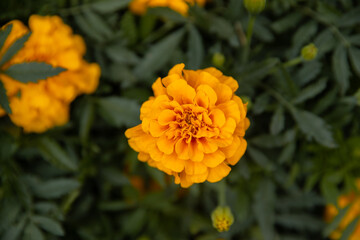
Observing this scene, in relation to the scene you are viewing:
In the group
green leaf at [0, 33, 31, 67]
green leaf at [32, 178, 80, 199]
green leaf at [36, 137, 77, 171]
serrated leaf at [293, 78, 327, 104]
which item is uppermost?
green leaf at [0, 33, 31, 67]

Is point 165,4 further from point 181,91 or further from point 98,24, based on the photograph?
point 181,91

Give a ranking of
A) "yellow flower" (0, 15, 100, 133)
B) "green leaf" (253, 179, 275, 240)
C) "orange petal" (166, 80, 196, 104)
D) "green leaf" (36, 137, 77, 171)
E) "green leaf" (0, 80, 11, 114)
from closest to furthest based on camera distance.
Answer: "orange petal" (166, 80, 196, 104), "green leaf" (0, 80, 11, 114), "yellow flower" (0, 15, 100, 133), "green leaf" (36, 137, 77, 171), "green leaf" (253, 179, 275, 240)

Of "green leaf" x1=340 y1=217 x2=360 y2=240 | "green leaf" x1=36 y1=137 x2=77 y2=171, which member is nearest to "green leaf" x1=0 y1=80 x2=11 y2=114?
"green leaf" x1=36 y1=137 x2=77 y2=171

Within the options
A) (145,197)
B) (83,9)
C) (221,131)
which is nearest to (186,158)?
(221,131)

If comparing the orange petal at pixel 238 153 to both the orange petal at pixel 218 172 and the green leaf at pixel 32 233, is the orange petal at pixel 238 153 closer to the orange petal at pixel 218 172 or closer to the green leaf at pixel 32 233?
the orange petal at pixel 218 172

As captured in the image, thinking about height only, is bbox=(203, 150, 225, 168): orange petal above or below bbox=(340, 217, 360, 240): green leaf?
above

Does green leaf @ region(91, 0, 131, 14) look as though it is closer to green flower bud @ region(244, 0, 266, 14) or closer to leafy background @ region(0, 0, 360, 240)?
leafy background @ region(0, 0, 360, 240)
